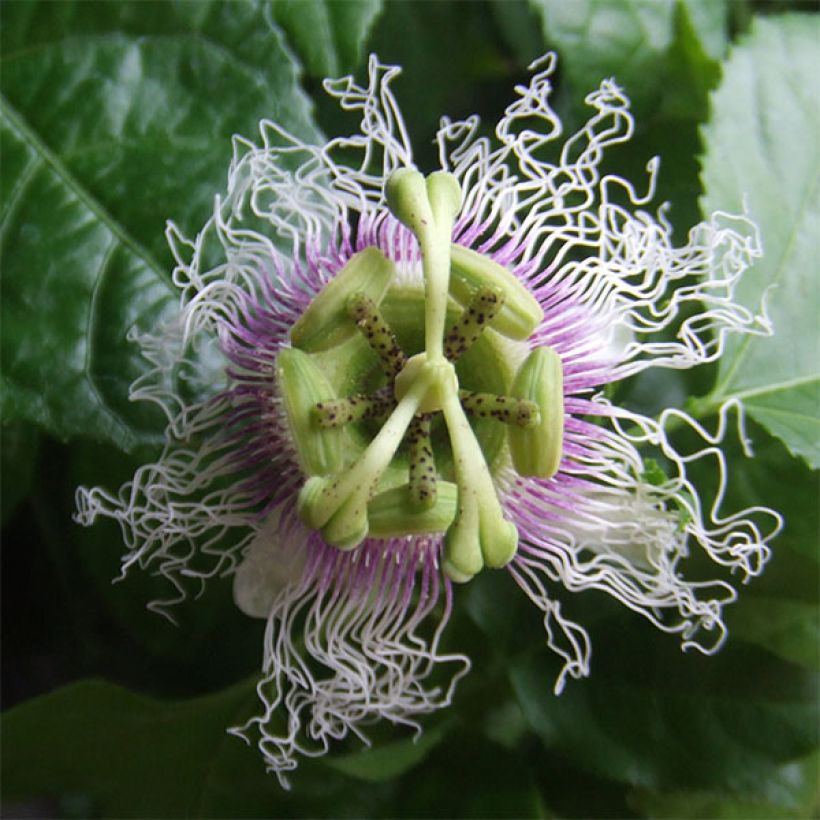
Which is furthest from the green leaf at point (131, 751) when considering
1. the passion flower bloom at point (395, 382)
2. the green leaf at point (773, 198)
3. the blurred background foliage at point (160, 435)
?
the green leaf at point (773, 198)

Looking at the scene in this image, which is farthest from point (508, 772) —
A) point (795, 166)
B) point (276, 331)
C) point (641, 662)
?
point (795, 166)

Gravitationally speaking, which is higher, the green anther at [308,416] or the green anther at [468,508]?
the green anther at [308,416]

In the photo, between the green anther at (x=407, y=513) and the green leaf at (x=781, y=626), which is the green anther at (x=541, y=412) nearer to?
the green anther at (x=407, y=513)

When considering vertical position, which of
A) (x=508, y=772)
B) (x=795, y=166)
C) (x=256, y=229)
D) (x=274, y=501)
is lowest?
(x=508, y=772)

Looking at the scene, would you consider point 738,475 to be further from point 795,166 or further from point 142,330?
point 142,330

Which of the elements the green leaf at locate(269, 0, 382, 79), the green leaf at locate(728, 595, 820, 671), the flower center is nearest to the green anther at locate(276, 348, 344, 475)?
the flower center

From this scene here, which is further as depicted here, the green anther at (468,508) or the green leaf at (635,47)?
the green leaf at (635,47)
